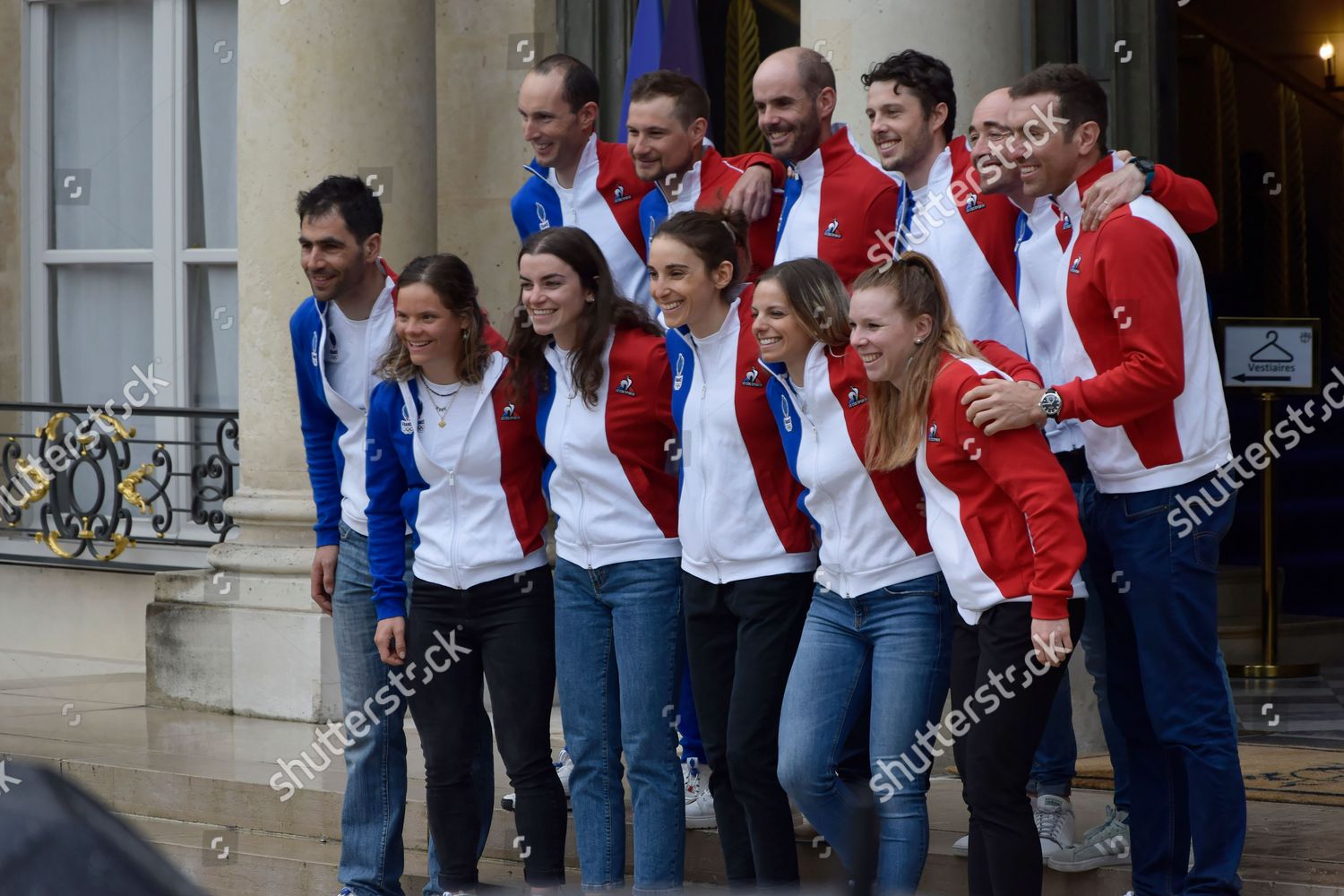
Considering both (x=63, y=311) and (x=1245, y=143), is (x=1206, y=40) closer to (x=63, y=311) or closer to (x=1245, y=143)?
(x=1245, y=143)

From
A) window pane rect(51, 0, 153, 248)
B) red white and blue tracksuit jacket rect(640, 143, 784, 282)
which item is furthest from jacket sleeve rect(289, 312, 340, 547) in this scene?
window pane rect(51, 0, 153, 248)

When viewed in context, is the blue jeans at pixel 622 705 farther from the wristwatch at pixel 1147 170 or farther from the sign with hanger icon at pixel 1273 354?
the sign with hanger icon at pixel 1273 354

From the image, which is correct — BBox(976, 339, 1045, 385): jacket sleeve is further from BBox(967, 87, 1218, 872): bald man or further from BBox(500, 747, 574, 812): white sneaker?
BBox(500, 747, 574, 812): white sneaker

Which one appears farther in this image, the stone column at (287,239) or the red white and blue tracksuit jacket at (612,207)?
the stone column at (287,239)

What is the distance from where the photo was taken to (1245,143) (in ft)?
43.3

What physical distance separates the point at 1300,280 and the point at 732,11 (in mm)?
5745

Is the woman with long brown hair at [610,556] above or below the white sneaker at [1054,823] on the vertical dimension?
above

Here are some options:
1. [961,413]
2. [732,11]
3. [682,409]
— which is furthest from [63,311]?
[961,413]

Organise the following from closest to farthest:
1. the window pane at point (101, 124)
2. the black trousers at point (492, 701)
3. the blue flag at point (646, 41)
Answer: the black trousers at point (492, 701) < the blue flag at point (646, 41) < the window pane at point (101, 124)

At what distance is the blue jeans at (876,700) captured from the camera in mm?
4277

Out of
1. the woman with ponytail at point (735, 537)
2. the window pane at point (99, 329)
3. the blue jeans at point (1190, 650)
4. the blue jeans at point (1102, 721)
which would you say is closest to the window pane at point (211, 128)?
the window pane at point (99, 329)

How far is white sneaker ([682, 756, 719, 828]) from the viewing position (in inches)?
218

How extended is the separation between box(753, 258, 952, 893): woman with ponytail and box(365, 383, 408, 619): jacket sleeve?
1.14 meters

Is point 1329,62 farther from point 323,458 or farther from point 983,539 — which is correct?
point 983,539
